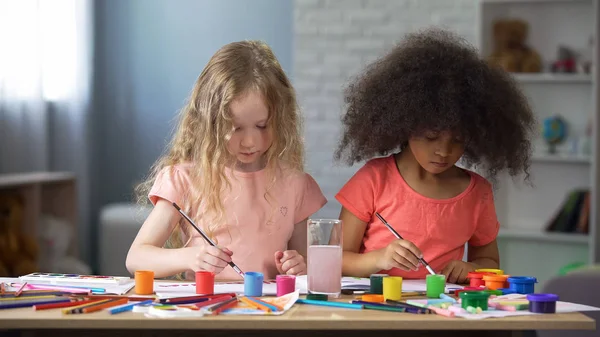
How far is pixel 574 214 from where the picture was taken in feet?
14.5

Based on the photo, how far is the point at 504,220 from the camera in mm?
4688

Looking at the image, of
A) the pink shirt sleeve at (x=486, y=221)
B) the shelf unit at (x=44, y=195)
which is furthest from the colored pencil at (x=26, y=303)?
the shelf unit at (x=44, y=195)

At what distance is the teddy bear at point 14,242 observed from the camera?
3.98 meters

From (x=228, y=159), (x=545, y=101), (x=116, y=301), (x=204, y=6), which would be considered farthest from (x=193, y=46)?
(x=116, y=301)

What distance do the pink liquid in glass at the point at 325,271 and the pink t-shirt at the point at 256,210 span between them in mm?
398

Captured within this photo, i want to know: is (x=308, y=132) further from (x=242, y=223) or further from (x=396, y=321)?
(x=396, y=321)

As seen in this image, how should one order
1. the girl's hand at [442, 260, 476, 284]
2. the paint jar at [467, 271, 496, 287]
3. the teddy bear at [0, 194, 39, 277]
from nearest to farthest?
1. the paint jar at [467, 271, 496, 287]
2. the girl's hand at [442, 260, 476, 284]
3. the teddy bear at [0, 194, 39, 277]

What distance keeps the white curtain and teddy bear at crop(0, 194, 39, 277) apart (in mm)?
269

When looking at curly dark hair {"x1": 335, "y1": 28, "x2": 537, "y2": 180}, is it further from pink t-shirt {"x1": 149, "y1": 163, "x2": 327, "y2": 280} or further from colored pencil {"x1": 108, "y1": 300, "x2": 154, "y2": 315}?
colored pencil {"x1": 108, "y1": 300, "x2": 154, "y2": 315}

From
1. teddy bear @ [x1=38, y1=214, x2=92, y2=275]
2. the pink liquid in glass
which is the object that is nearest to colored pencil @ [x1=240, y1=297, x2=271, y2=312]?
the pink liquid in glass

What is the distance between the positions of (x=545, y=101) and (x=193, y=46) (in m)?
2.12

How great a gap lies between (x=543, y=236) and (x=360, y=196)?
8.87 ft

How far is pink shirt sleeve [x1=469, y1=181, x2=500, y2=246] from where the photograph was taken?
2.01m

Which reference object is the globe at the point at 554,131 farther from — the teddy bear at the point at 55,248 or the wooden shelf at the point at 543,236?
the teddy bear at the point at 55,248
